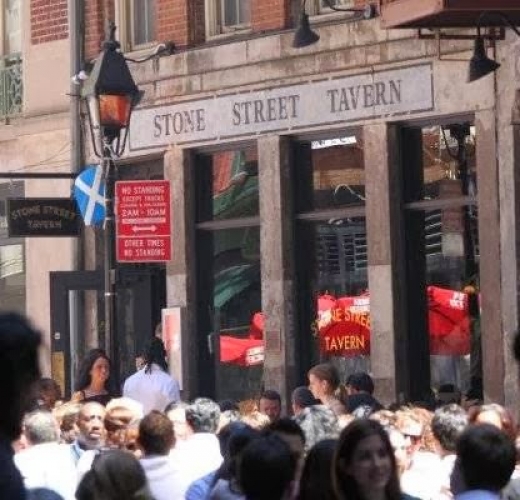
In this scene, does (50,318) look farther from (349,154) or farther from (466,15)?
(466,15)

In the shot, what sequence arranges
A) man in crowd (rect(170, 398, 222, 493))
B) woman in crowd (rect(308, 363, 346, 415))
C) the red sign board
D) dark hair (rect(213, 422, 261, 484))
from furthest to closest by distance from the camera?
the red sign board, woman in crowd (rect(308, 363, 346, 415)), man in crowd (rect(170, 398, 222, 493)), dark hair (rect(213, 422, 261, 484))

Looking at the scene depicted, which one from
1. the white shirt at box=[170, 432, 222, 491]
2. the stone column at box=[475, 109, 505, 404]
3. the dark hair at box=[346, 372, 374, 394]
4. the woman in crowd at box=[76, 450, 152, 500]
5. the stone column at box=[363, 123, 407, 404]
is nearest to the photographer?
the woman in crowd at box=[76, 450, 152, 500]

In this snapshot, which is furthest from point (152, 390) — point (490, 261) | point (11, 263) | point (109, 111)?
point (11, 263)

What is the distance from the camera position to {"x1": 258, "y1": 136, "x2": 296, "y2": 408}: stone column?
1998 centimetres

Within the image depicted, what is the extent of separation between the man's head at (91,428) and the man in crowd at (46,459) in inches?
34.0

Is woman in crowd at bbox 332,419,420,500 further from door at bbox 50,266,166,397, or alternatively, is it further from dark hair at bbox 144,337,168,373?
door at bbox 50,266,166,397

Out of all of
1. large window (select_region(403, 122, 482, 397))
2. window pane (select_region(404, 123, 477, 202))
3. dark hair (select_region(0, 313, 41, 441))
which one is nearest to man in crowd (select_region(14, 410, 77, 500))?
dark hair (select_region(0, 313, 41, 441))

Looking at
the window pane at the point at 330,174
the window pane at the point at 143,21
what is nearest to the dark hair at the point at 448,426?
the window pane at the point at 330,174

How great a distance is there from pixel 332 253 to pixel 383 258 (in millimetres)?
1181

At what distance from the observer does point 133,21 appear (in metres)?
22.4

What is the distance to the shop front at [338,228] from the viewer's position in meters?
18.4

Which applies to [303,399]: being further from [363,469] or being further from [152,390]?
[363,469]

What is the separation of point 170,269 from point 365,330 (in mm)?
2872

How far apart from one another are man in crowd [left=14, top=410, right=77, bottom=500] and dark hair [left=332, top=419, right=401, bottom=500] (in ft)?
11.0
